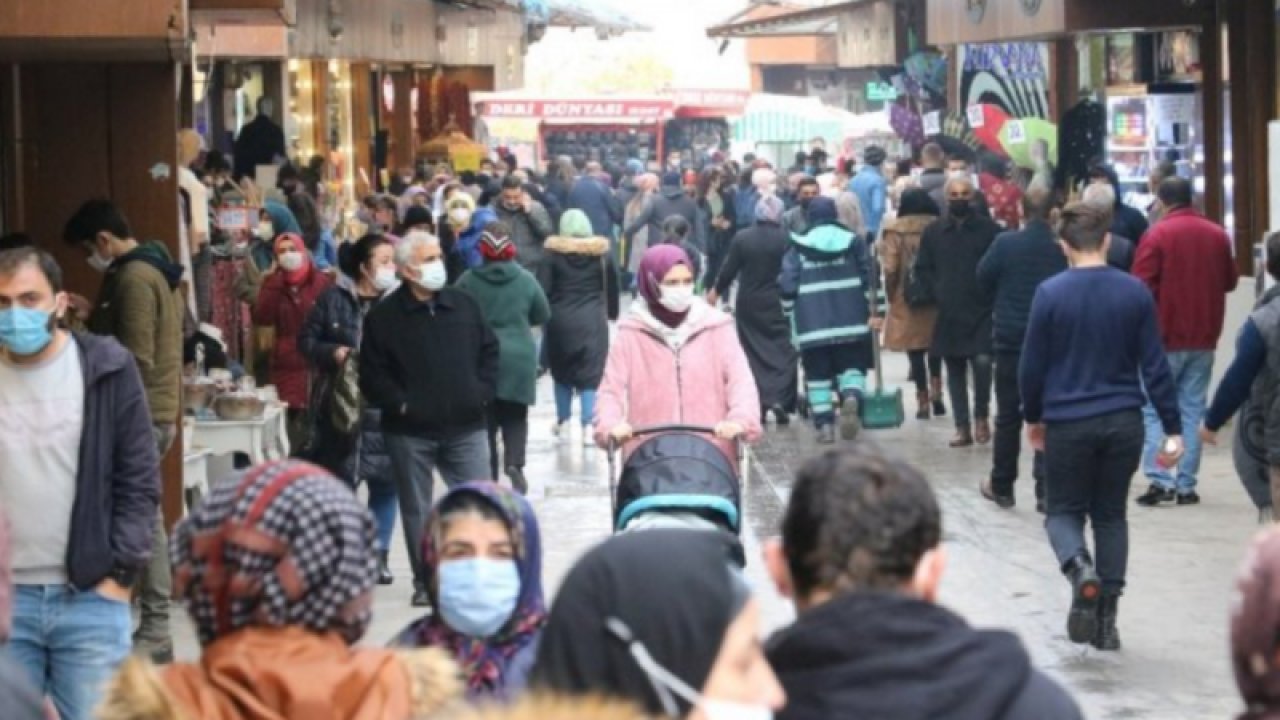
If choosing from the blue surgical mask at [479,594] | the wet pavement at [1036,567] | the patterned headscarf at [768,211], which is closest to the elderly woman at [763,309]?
the patterned headscarf at [768,211]

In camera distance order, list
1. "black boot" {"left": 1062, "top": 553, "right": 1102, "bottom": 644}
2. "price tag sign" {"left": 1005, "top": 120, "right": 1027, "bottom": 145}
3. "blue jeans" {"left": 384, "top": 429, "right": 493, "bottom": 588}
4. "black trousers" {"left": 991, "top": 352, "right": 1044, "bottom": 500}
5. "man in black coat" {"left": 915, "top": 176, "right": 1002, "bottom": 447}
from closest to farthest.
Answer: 1. "black boot" {"left": 1062, "top": 553, "right": 1102, "bottom": 644}
2. "blue jeans" {"left": 384, "top": 429, "right": 493, "bottom": 588}
3. "black trousers" {"left": 991, "top": 352, "right": 1044, "bottom": 500}
4. "man in black coat" {"left": 915, "top": 176, "right": 1002, "bottom": 447}
5. "price tag sign" {"left": 1005, "top": 120, "right": 1027, "bottom": 145}

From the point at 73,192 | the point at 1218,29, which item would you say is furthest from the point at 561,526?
the point at 1218,29

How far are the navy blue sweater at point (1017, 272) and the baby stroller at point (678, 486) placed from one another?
588 centimetres

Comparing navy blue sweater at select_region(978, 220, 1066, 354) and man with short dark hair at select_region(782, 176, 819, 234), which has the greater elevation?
man with short dark hair at select_region(782, 176, 819, 234)

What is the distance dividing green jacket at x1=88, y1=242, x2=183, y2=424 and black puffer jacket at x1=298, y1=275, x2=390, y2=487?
175 cm

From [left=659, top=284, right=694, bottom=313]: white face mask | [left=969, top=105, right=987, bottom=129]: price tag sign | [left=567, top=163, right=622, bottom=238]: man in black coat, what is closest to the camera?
[left=659, top=284, right=694, bottom=313]: white face mask

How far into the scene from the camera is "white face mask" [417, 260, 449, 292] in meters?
11.8

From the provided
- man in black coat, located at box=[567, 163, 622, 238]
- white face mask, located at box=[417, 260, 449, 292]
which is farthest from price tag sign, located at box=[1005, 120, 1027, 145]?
white face mask, located at box=[417, 260, 449, 292]

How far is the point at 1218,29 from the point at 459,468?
10135 millimetres

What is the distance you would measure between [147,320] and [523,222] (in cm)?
1059

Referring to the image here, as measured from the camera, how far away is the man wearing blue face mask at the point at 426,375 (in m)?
11.8

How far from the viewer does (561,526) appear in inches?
606

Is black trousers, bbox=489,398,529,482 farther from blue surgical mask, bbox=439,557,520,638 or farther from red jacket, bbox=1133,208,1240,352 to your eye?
blue surgical mask, bbox=439,557,520,638

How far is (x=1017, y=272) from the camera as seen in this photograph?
50.9 feet
